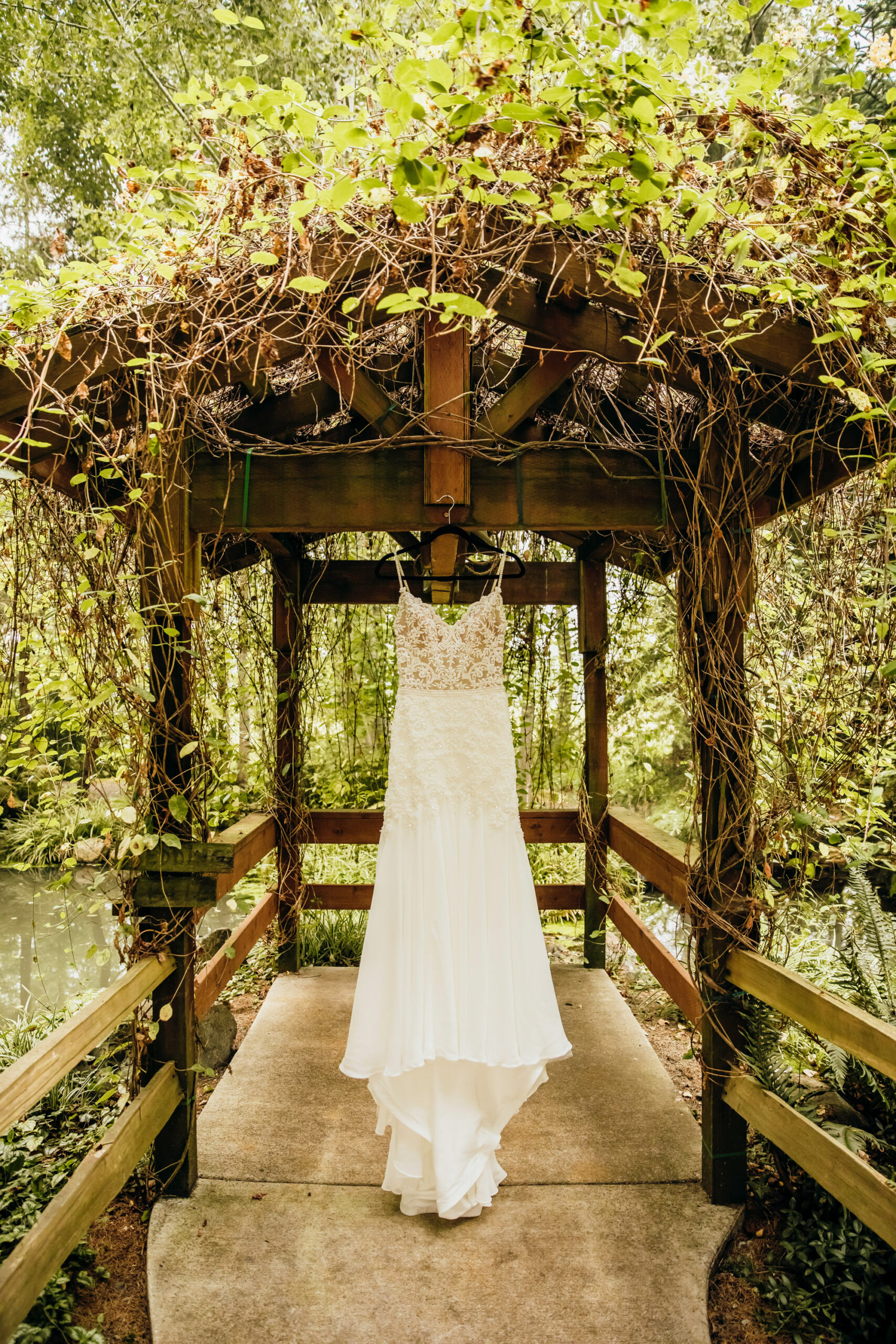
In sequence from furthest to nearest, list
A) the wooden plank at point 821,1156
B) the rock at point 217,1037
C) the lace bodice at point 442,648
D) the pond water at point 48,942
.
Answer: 1. the pond water at point 48,942
2. the rock at point 217,1037
3. the lace bodice at point 442,648
4. the wooden plank at point 821,1156

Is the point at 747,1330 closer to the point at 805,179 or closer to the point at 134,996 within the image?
the point at 134,996

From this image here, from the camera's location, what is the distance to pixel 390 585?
3939 millimetres

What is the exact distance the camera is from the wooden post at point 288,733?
3812mm

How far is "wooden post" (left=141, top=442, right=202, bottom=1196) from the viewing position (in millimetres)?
2139

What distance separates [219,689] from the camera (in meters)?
2.94

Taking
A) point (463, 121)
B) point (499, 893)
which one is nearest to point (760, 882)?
point (499, 893)

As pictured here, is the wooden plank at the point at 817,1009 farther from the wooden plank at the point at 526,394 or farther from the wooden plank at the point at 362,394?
the wooden plank at the point at 362,394

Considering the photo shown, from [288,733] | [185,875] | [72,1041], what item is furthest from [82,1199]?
[288,733]

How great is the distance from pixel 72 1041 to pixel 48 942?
4786 millimetres

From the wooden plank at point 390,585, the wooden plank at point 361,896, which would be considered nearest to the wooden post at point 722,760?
the wooden plank at point 390,585

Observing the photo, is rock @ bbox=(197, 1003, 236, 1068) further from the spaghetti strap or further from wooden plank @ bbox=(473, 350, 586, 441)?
wooden plank @ bbox=(473, 350, 586, 441)

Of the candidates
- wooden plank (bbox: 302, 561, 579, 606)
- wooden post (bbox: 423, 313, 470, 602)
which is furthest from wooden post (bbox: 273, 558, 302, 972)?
wooden post (bbox: 423, 313, 470, 602)

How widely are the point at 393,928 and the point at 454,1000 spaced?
0.26 m

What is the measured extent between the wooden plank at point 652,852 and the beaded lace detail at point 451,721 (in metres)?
0.63
